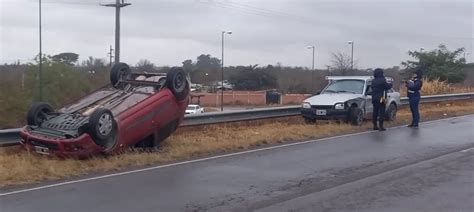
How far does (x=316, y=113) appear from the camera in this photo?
728 inches

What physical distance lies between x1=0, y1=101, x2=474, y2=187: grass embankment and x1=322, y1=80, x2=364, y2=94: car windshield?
42.9 inches

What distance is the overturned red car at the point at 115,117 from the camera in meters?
10.7

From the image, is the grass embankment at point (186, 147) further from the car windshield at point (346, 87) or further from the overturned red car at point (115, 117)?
the car windshield at point (346, 87)

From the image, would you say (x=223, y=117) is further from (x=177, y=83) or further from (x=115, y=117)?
(x=115, y=117)

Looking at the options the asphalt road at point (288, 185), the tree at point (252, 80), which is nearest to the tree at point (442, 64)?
the tree at point (252, 80)

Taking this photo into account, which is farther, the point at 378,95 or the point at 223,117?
the point at 378,95

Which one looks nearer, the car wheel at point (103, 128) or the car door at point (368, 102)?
the car wheel at point (103, 128)

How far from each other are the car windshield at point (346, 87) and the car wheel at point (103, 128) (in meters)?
10.1

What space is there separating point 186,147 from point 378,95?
7345 millimetres

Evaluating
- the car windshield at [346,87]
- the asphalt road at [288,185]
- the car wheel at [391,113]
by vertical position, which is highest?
the car windshield at [346,87]

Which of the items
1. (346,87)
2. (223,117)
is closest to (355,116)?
(346,87)

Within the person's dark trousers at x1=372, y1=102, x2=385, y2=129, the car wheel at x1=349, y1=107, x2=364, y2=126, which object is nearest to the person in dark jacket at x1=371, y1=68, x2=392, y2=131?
the person's dark trousers at x1=372, y1=102, x2=385, y2=129

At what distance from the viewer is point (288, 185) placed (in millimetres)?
9281

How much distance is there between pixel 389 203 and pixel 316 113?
414 inches
